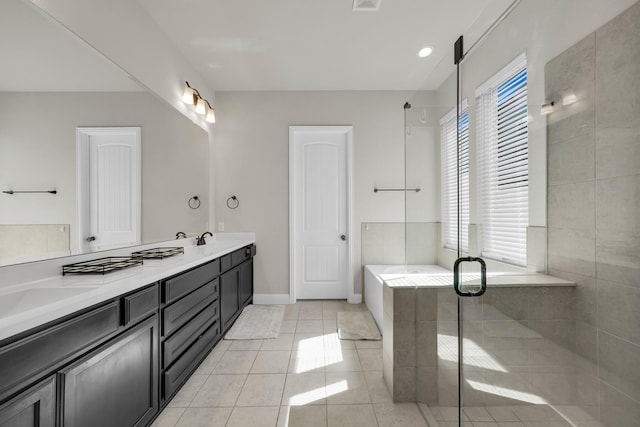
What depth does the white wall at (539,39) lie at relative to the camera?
28.6 inches

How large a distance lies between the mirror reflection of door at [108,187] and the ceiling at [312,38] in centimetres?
111

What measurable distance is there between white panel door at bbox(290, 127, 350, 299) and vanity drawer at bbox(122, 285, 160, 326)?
2372 mm

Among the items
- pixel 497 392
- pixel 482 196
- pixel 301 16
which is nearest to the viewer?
pixel 497 392

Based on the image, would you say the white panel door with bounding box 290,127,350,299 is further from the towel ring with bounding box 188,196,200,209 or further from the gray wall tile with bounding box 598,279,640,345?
the gray wall tile with bounding box 598,279,640,345

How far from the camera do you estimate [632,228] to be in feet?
2.07

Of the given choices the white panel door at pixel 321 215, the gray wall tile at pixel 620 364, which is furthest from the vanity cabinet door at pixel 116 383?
the white panel door at pixel 321 215

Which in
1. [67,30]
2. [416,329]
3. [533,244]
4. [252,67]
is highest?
[252,67]

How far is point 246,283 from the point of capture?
3.53 m

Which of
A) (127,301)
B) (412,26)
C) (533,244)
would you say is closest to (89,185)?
(127,301)

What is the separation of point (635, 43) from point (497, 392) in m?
1.04

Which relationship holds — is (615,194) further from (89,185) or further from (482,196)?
(89,185)

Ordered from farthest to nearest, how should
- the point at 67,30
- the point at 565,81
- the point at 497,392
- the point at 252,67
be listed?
the point at 252,67
the point at 67,30
the point at 497,392
the point at 565,81

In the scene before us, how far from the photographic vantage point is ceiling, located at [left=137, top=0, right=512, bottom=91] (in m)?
2.31

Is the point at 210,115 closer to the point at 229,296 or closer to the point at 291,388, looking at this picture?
the point at 229,296
